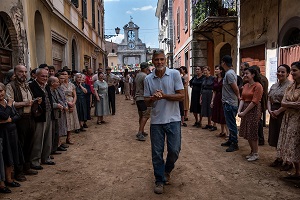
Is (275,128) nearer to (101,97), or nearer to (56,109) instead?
(56,109)

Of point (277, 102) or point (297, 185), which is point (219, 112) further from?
point (297, 185)

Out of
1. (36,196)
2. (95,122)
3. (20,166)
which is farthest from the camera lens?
(95,122)

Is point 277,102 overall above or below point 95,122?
above

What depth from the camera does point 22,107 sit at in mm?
4188

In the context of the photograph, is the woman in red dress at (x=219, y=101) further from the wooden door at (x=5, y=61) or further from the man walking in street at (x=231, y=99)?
the wooden door at (x=5, y=61)

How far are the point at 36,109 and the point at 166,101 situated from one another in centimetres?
212

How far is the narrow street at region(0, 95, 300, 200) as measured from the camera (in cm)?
363

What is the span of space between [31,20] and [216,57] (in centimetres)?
918

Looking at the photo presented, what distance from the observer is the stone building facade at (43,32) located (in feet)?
20.9

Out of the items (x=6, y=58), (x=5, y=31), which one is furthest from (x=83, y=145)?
(x=5, y=31)

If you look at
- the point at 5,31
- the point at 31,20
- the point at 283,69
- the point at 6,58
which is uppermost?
the point at 31,20

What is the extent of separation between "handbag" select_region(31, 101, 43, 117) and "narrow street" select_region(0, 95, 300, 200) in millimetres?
949

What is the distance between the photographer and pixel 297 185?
3.79 metres

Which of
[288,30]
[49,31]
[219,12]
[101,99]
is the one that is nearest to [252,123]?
[288,30]
